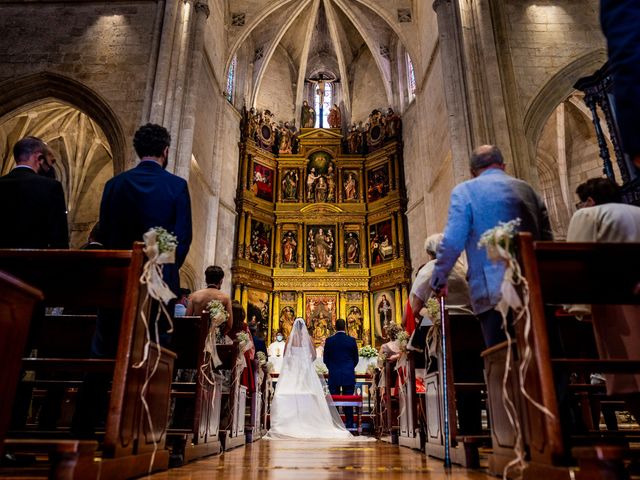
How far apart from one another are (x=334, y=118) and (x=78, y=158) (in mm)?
9273

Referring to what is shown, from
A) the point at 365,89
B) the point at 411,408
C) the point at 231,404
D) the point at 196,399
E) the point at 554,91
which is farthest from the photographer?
the point at 365,89

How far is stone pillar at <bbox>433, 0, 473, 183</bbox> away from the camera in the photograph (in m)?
10.3

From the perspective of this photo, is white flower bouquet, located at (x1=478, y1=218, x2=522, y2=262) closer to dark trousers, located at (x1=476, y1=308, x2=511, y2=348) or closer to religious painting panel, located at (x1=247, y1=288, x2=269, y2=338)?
dark trousers, located at (x1=476, y1=308, x2=511, y2=348)

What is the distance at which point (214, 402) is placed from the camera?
467 centimetres

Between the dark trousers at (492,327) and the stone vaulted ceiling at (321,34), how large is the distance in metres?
14.5

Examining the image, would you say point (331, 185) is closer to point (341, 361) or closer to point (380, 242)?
point (380, 242)

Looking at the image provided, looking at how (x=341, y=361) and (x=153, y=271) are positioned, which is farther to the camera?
(x=341, y=361)

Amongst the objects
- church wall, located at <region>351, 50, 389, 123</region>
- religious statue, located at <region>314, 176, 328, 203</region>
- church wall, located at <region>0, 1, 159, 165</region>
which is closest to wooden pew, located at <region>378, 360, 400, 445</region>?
church wall, located at <region>0, 1, 159, 165</region>

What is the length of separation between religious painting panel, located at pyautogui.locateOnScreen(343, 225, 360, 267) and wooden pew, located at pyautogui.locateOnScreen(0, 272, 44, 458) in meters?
15.7

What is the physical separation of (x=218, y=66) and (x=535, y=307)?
15.4m

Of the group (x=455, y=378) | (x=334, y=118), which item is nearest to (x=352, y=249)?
(x=334, y=118)

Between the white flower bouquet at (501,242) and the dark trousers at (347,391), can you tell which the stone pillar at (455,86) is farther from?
the white flower bouquet at (501,242)

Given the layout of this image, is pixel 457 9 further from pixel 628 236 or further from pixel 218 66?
pixel 628 236

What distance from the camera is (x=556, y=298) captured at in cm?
260
